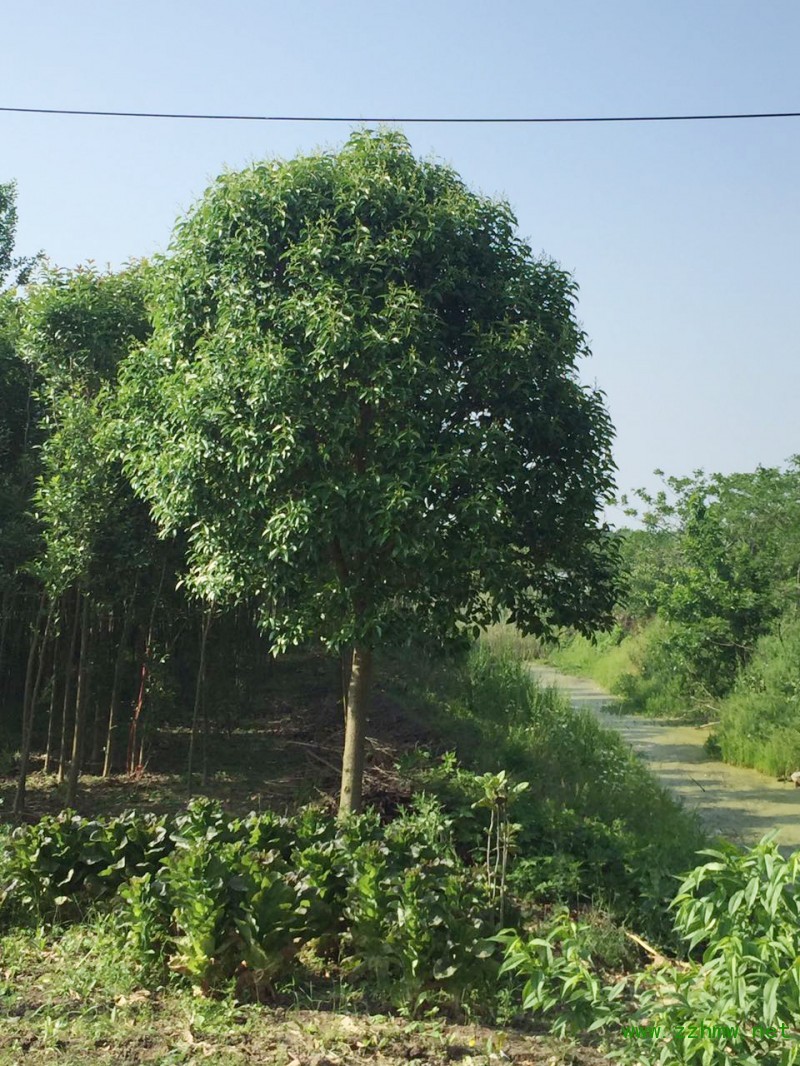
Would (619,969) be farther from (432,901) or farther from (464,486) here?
(464,486)

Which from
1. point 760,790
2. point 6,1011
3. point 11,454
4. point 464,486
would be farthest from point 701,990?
point 760,790

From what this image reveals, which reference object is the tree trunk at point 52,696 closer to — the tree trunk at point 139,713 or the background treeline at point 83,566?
the background treeline at point 83,566

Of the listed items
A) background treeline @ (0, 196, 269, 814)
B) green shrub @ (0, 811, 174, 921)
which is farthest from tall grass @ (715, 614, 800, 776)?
green shrub @ (0, 811, 174, 921)

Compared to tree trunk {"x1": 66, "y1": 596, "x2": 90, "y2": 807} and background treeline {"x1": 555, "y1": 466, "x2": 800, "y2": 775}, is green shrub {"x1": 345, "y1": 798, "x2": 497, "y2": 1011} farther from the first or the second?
background treeline {"x1": 555, "y1": 466, "x2": 800, "y2": 775}

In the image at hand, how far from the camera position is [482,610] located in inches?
282

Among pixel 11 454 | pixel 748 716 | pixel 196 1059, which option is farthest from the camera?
pixel 748 716

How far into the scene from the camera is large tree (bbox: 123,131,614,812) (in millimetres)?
6270

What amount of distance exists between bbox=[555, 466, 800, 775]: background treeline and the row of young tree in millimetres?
6207

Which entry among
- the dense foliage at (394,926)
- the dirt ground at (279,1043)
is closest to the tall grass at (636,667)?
the dense foliage at (394,926)

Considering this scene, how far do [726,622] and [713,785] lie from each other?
478cm

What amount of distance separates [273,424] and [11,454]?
16.9 feet

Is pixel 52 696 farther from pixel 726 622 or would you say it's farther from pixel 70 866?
pixel 726 622

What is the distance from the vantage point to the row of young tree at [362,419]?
20.6 ft

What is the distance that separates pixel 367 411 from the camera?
6.75 m
